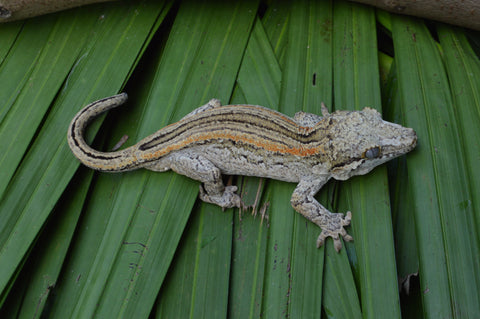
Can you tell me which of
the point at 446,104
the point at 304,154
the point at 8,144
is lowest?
the point at 304,154

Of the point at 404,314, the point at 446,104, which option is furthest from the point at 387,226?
the point at 446,104

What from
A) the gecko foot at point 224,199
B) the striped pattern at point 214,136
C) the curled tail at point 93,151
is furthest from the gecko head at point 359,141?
the curled tail at point 93,151

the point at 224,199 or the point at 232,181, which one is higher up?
the point at 224,199

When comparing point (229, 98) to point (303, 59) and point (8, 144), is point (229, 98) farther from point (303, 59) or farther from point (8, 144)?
point (8, 144)

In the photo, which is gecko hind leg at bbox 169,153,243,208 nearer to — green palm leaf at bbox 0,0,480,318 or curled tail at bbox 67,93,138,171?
green palm leaf at bbox 0,0,480,318

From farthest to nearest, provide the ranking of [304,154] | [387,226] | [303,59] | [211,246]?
1. [303,59]
2. [304,154]
3. [211,246]
4. [387,226]

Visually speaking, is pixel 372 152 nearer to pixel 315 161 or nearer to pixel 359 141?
pixel 359 141

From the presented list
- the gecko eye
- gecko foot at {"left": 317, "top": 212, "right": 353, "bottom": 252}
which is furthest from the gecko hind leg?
the gecko eye

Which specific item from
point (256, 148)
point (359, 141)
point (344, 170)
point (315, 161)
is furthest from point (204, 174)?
point (359, 141)
